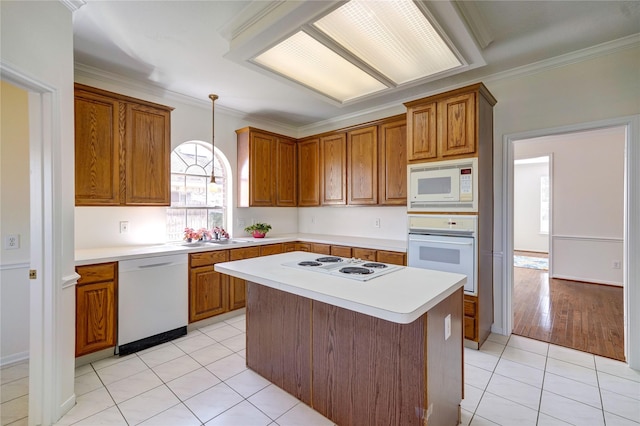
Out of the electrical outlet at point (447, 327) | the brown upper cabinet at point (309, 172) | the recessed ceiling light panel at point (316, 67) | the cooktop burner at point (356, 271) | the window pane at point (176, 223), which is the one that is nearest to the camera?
the electrical outlet at point (447, 327)

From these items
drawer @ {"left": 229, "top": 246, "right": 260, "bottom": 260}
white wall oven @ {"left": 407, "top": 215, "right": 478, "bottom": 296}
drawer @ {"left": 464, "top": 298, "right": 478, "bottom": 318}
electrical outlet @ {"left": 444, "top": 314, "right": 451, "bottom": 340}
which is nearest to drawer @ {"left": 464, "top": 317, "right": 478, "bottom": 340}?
drawer @ {"left": 464, "top": 298, "right": 478, "bottom": 318}

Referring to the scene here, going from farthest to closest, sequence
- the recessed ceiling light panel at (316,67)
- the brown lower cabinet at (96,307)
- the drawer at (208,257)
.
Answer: the drawer at (208,257), the brown lower cabinet at (96,307), the recessed ceiling light panel at (316,67)

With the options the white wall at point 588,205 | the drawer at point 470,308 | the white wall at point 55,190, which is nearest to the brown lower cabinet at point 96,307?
the white wall at point 55,190

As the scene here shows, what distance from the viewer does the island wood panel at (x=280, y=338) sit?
1.95 m

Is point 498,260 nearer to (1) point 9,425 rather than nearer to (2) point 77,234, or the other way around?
(1) point 9,425

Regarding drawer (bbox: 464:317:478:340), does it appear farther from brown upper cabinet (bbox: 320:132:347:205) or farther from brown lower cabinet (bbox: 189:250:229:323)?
brown lower cabinet (bbox: 189:250:229:323)

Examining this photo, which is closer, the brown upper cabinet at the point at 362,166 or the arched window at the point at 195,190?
the arched window at the point at 195,190

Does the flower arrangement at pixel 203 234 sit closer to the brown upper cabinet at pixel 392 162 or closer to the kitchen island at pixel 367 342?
the kitchen island at pixel 367 342

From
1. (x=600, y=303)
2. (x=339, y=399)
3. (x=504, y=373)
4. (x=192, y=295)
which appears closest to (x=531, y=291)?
(x=600, y=303)

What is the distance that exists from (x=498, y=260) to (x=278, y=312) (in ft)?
8.07

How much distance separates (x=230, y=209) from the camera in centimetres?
422

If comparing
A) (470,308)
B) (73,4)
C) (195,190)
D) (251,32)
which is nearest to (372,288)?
(470,308)

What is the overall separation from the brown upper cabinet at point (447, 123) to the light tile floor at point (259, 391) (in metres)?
1.95

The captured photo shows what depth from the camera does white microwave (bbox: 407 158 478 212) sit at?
269 cm
